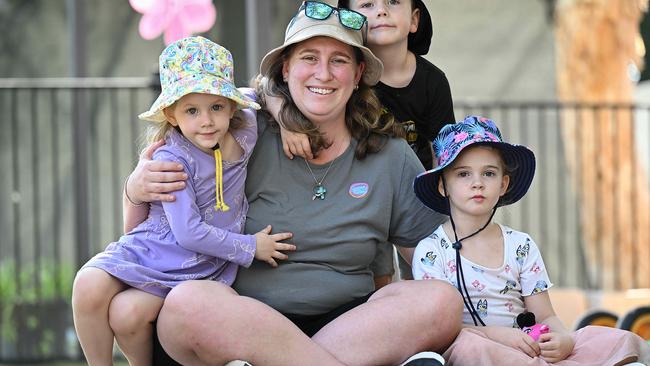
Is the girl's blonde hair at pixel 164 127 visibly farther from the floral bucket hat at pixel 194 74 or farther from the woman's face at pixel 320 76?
the woman's face at pixel 320 76

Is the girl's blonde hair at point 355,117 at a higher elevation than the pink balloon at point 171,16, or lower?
lower

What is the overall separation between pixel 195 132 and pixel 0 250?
16.5 ft

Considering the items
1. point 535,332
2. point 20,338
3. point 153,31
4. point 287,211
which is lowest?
point 20,338

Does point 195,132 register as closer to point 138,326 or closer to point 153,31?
point 138,326

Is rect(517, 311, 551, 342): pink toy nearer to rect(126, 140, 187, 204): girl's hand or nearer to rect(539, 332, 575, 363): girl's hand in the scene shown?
rect(539, 332, 575, 363): girl's hand

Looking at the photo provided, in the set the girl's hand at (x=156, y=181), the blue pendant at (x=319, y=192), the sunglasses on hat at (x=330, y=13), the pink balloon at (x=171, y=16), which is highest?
the pink balloon at (x=171, y=16)

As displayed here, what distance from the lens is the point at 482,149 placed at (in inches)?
135

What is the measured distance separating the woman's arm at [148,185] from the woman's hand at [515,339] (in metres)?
0.94

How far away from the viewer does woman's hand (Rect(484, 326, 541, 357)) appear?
3.17 meters

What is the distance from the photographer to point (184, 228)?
10.4 feet

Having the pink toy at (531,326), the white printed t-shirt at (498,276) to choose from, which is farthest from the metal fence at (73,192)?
the pink toy at (531,326)

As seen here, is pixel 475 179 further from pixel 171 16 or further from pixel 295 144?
pixel 171 16

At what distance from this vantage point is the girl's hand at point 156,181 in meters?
3.22

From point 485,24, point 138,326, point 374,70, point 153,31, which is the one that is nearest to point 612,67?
point 485,24
